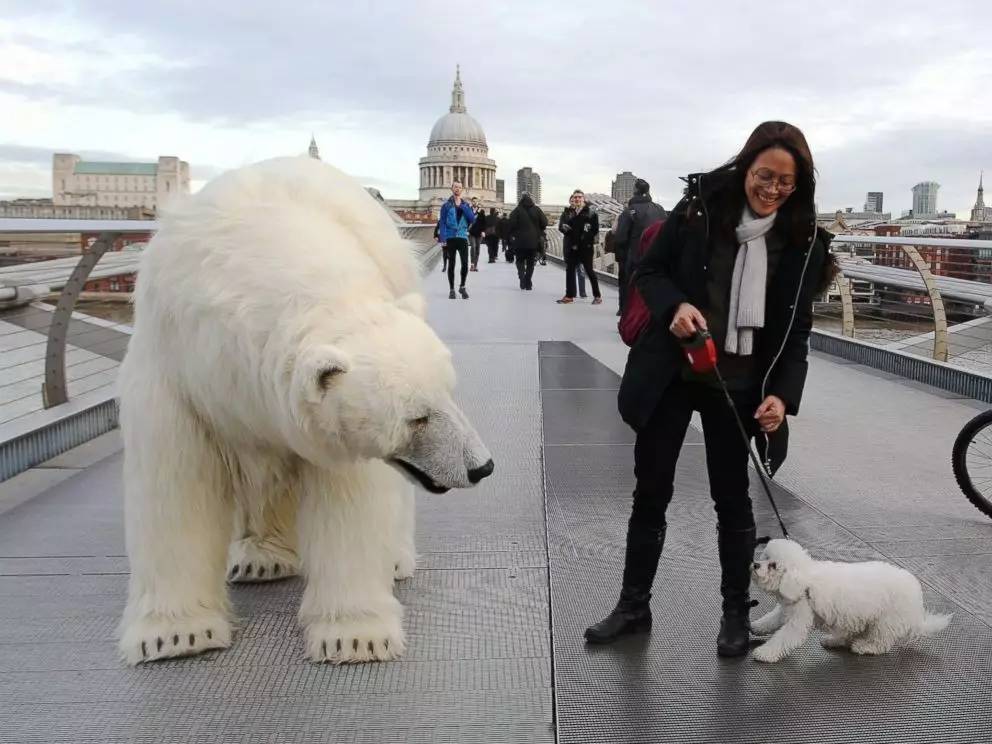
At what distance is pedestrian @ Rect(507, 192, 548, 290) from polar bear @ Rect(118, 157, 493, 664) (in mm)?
14675

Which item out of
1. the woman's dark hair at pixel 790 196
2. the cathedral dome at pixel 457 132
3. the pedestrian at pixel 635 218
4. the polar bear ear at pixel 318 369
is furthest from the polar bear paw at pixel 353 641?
the cathedral dome at pixel 457 132

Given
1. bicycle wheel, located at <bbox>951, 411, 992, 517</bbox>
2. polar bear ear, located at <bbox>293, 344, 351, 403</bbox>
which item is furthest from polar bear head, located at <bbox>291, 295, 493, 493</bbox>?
bicycle wheel, located at <bbox>951, 411, 992, 517</bbox>

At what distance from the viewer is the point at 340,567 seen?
3016mm

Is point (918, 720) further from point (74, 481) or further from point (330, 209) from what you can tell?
point (74, 481)

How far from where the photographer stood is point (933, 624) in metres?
2.99

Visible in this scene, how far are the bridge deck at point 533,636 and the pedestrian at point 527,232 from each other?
1262 centimetres

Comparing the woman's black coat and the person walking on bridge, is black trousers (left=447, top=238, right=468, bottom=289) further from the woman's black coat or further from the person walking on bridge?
the person walking on bridge

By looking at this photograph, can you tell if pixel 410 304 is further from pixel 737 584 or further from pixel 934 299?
pixel 934 299

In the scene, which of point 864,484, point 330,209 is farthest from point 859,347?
point 330,209

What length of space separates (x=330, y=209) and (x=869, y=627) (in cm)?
220

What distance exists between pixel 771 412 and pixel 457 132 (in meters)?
129

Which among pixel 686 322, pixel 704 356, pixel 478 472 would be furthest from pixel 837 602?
pixel 478 472

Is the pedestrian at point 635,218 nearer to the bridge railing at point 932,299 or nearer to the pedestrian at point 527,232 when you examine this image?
the bridge railing at point 932,299

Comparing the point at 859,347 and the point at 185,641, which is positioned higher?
the point at 859,347
